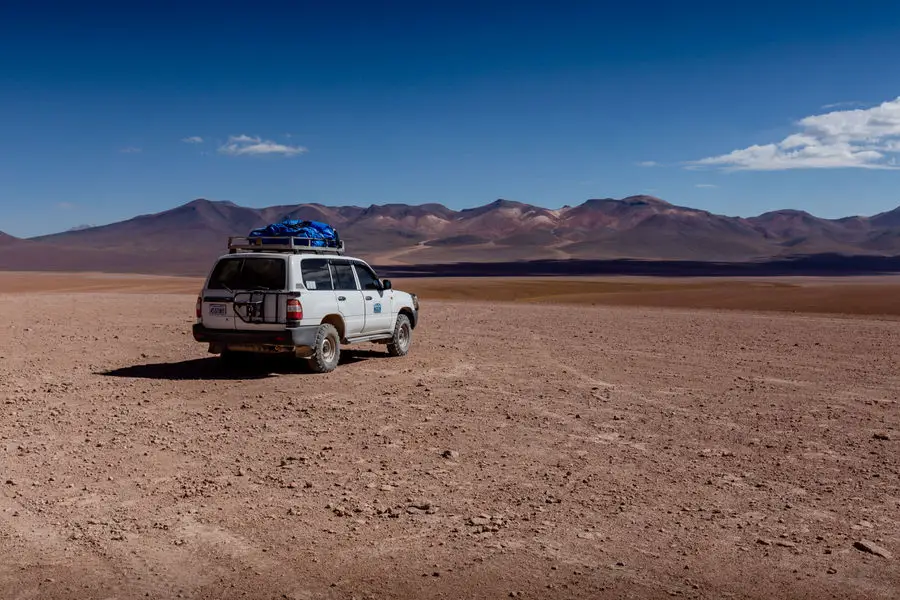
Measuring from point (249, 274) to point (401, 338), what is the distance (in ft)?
12.0

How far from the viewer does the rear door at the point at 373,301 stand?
14867 mm

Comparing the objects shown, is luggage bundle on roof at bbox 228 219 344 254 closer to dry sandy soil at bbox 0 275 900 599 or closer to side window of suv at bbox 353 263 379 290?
side window of suv at bbox 353 263 379 290

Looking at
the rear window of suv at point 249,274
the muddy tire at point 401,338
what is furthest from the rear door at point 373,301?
the rear window of suv at point 249,274

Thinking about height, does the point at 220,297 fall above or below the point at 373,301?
above

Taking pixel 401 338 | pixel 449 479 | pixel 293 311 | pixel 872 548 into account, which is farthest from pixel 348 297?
pixel 872 548

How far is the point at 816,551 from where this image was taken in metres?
5.86

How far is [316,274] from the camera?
1363cm

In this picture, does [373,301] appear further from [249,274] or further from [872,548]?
[872,548]

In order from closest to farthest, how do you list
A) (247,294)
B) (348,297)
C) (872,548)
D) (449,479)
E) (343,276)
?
(872,548) < (449,479) < (247,294) < (348,297) < (343,276)

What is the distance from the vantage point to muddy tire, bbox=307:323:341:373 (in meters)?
13.2

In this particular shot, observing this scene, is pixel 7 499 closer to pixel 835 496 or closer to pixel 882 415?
pixel 835 496

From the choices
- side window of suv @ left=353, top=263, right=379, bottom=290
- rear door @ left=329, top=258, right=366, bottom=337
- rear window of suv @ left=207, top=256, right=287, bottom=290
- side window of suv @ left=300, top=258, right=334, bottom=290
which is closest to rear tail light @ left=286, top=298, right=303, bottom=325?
rear window of suv @ left=207, top=256, right=287, bottom=290

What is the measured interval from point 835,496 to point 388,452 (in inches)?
151

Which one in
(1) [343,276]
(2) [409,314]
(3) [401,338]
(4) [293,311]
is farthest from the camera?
(2) [409,314]
